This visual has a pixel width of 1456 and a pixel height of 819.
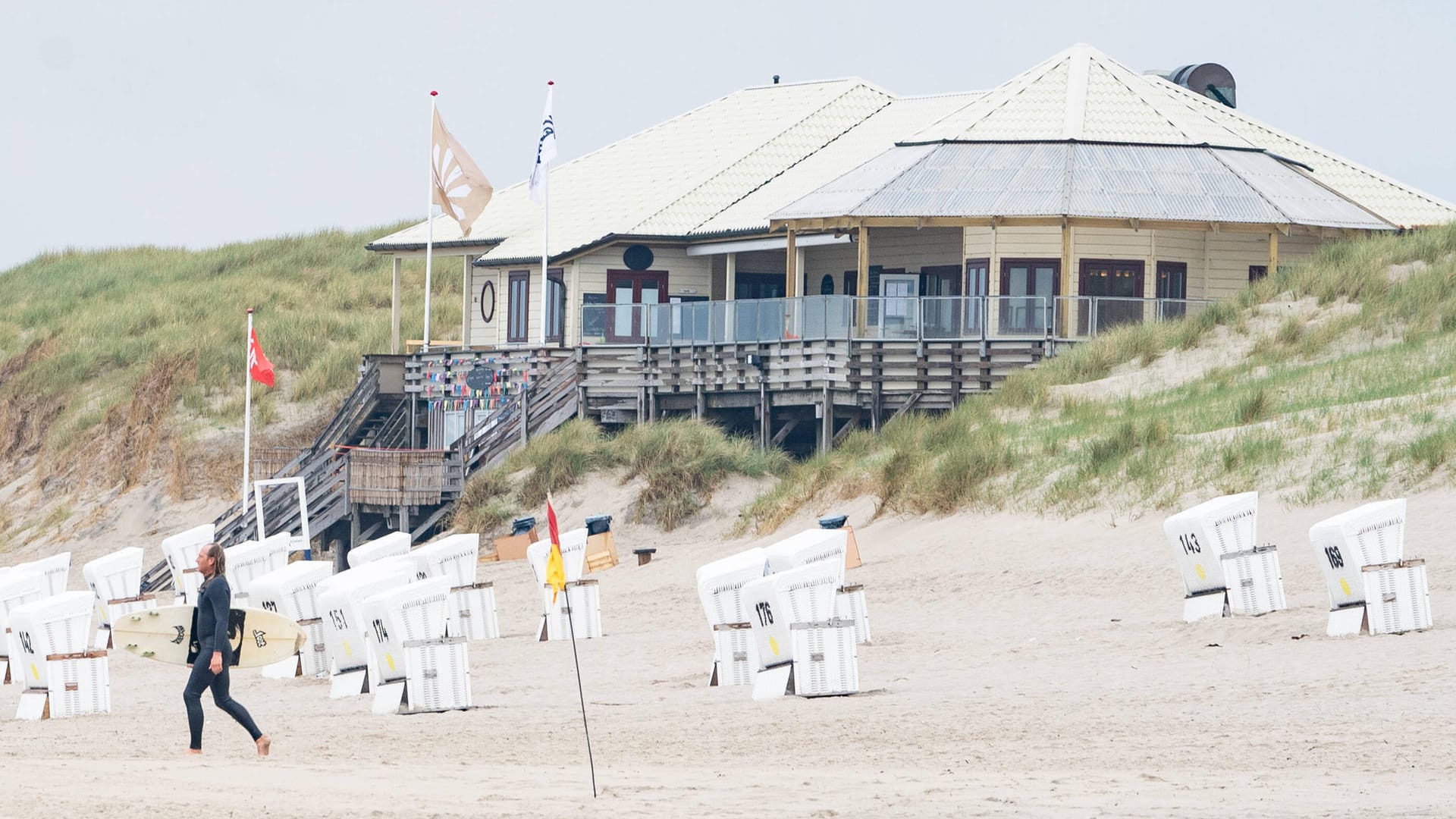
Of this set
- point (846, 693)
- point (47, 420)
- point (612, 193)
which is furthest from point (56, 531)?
point (846, 693)

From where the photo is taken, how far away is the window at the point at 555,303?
41.2 metres

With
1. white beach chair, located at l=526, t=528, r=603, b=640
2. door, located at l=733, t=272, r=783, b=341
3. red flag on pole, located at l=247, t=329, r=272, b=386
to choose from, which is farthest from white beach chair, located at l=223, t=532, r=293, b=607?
door, located at l=733, t=272, r=783, b=341

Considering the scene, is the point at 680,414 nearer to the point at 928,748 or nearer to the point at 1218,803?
the point at 928,748

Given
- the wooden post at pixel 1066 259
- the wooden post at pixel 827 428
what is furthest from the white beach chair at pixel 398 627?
the wooden post at pixel 1066 259

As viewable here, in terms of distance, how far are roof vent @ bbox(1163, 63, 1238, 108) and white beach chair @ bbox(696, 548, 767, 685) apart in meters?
30.2

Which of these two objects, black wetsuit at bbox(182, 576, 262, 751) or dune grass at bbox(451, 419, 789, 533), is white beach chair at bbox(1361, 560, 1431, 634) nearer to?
black wetsuit at bbox(182, 576, 262, 751)

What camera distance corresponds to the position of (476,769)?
1358cm

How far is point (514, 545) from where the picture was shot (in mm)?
31797

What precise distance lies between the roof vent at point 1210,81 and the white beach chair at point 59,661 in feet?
106

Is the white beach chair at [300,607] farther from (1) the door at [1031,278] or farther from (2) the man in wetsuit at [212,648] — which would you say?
(1) the door at [1031,278]

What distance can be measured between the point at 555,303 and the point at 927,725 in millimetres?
27669

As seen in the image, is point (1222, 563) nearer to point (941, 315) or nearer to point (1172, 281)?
point (941, 315)

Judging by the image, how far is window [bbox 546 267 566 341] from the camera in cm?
4119

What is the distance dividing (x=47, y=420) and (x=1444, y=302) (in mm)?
35085
